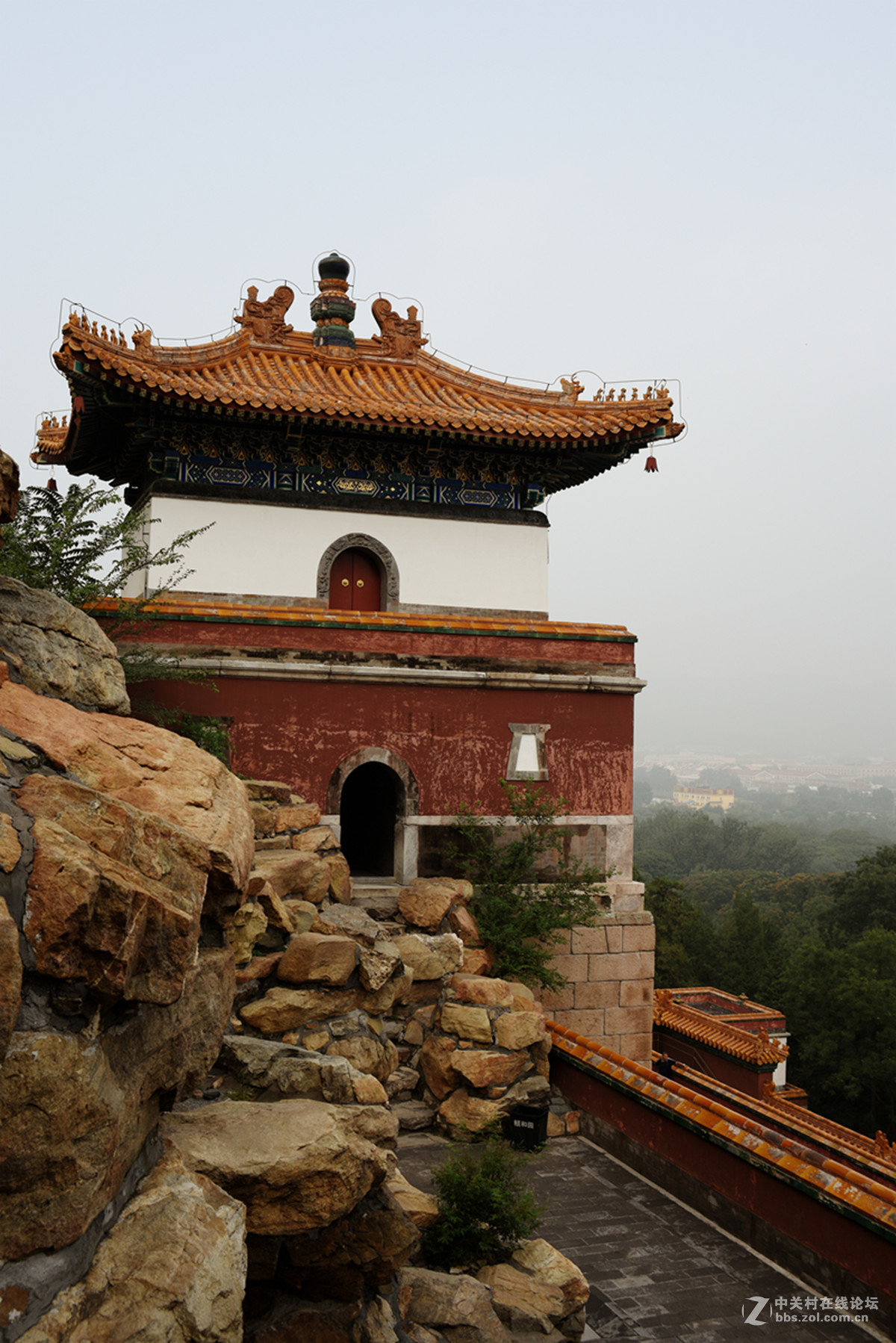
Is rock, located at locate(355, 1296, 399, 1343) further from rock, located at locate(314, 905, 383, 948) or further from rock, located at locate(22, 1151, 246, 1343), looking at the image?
rock, located at locate(314, 905, 383, 948)

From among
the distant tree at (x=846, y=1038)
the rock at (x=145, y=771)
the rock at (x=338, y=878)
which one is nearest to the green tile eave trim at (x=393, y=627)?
the rock at (x=338, y=878)

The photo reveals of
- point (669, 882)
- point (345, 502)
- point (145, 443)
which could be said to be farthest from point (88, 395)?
point (669, 882)

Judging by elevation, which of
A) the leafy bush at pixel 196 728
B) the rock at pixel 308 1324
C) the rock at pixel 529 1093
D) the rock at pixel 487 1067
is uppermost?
the leafy bush at pixel 196 728

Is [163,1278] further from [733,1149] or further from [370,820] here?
[370,820]

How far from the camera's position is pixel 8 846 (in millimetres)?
3471

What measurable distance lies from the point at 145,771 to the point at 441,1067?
5.80 meters

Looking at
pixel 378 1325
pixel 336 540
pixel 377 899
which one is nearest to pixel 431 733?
pixel 377 899

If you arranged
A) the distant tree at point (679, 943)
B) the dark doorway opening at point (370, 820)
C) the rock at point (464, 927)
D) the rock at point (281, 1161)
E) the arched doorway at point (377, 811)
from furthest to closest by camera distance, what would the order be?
1. the distant tree at point (679, 943)
2. the dark doorway opening at point (370, 820)
3. the arched doorway at point (377, 811)
4. the rock at point (464, 927)
5. the rock at point (281, 1161)

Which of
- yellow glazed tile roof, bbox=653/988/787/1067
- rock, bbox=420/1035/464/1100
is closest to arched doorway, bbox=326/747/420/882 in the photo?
rock, bbox=420/1035/464/1100

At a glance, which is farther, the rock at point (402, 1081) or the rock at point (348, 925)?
the rock at point (402, 1081)

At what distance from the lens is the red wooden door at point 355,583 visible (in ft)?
45.1

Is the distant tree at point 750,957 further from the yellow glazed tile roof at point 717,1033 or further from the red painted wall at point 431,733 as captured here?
the red painted wall at point 431,733

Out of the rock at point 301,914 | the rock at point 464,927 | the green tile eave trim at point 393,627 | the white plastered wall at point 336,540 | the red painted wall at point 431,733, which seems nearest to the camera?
the rock at point 301,914

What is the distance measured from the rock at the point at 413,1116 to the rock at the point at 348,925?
1.75 m
